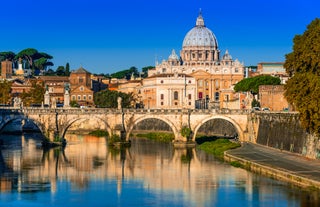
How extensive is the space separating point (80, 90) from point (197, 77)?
18.5 meters

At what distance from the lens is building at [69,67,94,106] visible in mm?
114562

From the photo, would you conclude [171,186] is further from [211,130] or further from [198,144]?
[211,130]

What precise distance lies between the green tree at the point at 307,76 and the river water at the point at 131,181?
4.69m

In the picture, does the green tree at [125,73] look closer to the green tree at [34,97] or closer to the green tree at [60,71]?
the green tree at [60,71]

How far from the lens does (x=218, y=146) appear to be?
61.0 metres

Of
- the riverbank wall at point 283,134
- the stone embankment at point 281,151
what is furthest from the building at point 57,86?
the stone embankment at point 281,151

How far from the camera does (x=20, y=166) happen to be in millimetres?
49688

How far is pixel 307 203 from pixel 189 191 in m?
6.77

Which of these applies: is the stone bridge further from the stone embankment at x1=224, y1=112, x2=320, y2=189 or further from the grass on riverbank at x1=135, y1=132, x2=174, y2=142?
the grass on riverbank at x1=135, y1=132, x2=174, y2=142

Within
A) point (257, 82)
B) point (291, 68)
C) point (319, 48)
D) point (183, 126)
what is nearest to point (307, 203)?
A: point (319, 48)

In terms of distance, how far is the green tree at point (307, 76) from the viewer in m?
44.8

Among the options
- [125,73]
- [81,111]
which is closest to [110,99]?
[81,111]

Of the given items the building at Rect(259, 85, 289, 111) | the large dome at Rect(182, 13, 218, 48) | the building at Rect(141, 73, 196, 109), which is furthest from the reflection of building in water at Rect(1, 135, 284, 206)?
the large dome at Rect(182, 13, 218, 48)

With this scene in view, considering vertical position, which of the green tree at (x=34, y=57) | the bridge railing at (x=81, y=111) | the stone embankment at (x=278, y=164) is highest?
the green tree at (x=34, y=57)
